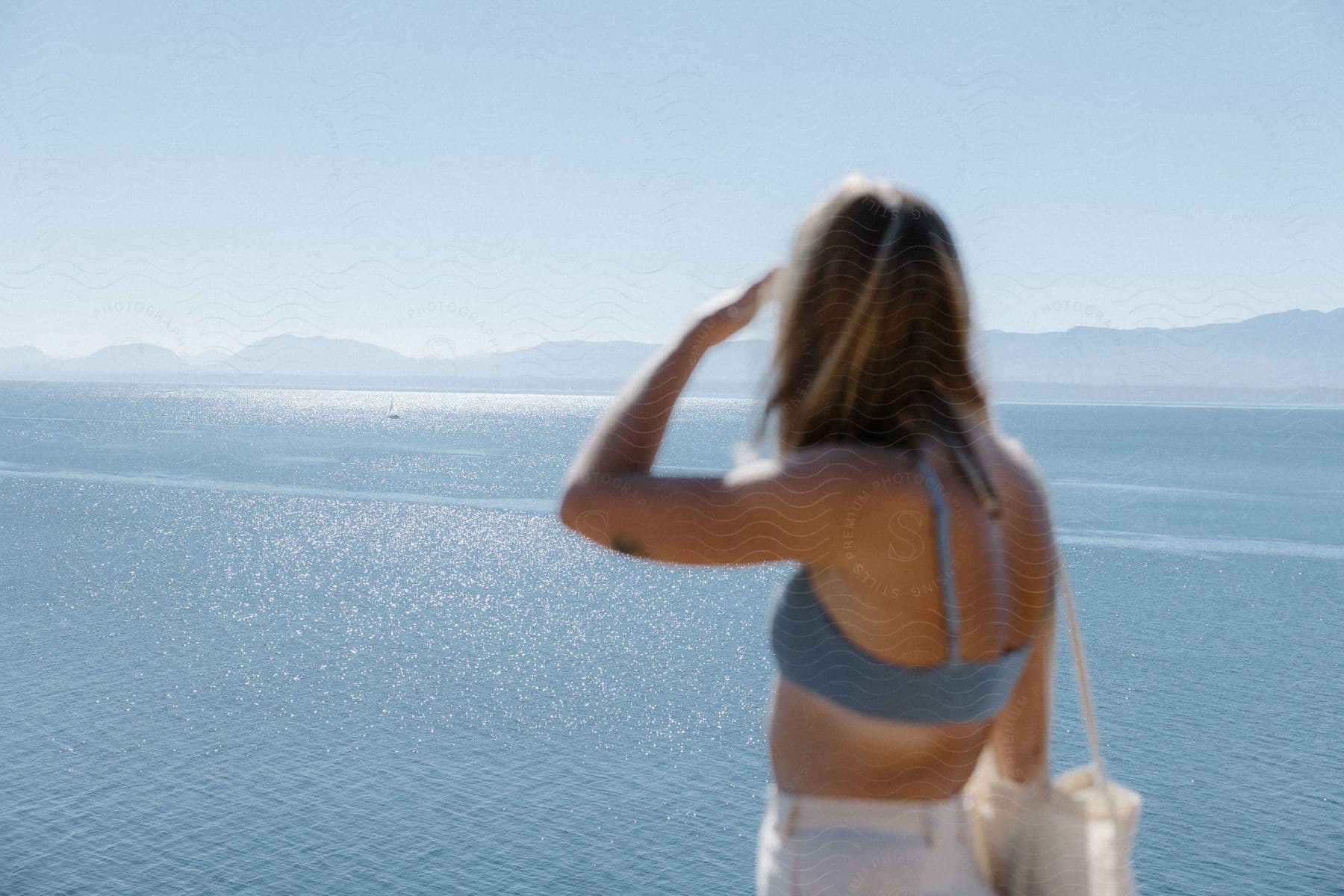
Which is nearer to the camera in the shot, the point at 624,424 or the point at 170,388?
the point at 624,424

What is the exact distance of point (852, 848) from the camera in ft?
2.14

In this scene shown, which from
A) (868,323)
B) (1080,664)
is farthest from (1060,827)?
(868,323)

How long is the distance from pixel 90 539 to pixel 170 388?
107 metres

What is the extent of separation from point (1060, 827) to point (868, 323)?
392mm

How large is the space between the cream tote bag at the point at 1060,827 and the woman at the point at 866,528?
6 centimetres

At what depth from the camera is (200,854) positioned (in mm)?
16969

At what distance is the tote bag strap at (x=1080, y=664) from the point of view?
71cm

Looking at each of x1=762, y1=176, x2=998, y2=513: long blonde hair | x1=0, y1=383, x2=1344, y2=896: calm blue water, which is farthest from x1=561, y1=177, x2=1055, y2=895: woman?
x1=0, y1=383, x2=1344, y2=896: calm blue water

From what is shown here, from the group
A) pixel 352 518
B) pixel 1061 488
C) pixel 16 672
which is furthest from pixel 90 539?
pixel 1061 488

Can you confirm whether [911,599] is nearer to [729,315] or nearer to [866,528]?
[866,528]

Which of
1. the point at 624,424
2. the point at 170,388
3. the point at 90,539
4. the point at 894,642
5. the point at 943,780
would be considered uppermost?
the point at 624,424

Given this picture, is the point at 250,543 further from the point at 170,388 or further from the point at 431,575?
the point at 170,388

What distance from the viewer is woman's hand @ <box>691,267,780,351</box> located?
65cm

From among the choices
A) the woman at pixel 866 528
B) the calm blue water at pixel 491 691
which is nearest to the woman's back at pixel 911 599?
the woman at pixel 866 528
